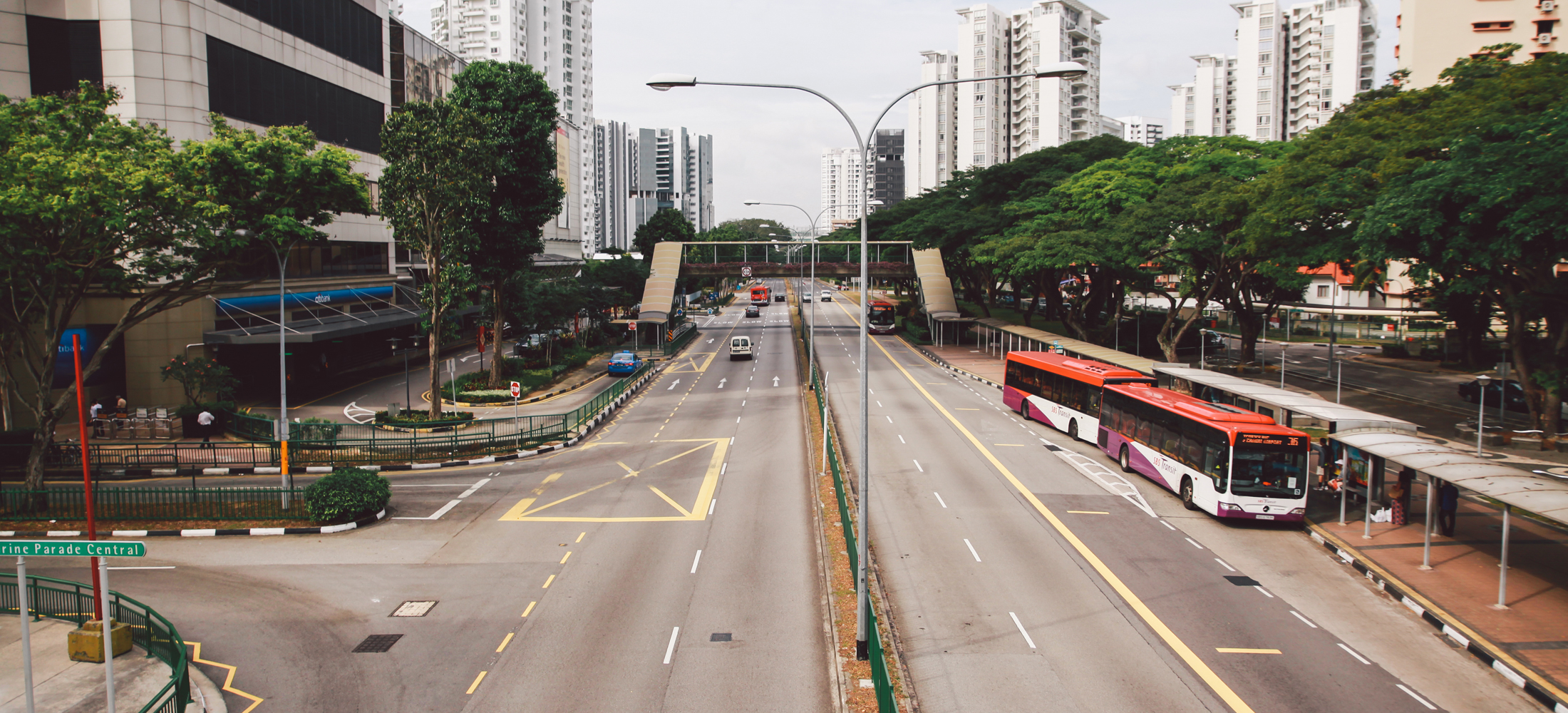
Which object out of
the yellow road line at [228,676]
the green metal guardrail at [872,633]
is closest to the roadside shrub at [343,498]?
the yellow road line at [228,676]


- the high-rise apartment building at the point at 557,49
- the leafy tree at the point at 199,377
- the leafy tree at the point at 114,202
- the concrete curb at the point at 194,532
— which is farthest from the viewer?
the high-rise apartment building at the point at 557,49

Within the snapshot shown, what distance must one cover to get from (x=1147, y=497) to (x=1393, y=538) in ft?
20.5

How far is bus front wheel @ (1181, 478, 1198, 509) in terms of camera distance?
2525cm

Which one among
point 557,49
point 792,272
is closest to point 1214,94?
point 557,49

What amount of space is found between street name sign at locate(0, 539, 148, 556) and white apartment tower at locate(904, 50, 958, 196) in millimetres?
167374

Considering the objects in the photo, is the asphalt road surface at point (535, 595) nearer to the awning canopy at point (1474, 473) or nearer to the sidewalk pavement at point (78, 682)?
the sidewalk pavement at point (78, 682)

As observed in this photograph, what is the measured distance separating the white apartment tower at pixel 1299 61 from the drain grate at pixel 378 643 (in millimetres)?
166278

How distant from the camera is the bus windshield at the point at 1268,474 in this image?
23.4 metres

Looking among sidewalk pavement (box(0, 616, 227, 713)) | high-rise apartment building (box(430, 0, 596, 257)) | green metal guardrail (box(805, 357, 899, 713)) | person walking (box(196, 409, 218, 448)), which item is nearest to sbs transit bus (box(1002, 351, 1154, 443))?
green metal guardrail (box(805, 357, 899, 713))

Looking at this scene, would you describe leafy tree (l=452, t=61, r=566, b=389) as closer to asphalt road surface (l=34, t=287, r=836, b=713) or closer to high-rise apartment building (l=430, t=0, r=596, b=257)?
asphalt road surface (l=34, t=287, r=836, b=713)

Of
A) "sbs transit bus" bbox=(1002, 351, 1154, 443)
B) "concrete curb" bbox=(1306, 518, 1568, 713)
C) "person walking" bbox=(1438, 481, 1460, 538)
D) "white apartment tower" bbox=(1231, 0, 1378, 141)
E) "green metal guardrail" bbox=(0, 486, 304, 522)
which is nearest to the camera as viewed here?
"concrete curb" bbox=(1306, 518, 1568, 713)

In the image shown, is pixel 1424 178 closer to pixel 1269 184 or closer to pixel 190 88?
pixel 1269 184

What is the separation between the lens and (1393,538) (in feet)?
73.7

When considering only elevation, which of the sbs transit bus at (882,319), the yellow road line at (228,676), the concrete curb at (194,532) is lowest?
the yellow road line at (228,676)
